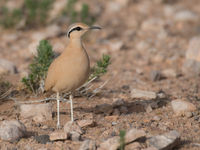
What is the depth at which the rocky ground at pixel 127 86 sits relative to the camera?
3809 millimetres

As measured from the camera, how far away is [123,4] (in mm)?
10320

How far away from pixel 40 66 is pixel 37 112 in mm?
868

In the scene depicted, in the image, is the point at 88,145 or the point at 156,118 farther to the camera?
the point at 156,118

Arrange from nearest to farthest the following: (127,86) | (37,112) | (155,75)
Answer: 1. (37,112)
2. (127,86)
3. (155,75)

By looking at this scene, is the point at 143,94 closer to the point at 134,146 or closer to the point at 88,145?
the point at 134,146

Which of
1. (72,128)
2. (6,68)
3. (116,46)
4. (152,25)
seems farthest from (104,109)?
(152,25)

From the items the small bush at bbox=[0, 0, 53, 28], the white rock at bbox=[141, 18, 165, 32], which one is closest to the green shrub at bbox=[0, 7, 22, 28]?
the small bush at bbox=[0, 0, 53, 28]

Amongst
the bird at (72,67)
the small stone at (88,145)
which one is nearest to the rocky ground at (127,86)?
the small stone at (88,145)

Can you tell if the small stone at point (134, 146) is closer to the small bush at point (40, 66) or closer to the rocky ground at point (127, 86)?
the rocky ground at point (127, 86)

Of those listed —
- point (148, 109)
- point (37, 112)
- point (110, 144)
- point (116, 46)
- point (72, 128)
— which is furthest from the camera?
point (116, 46)

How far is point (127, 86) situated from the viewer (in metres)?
5.96

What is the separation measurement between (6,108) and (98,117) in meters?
1.19

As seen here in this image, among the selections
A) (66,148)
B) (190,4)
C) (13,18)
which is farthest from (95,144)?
(190,4)

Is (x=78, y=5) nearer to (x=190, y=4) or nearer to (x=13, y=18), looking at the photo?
(x=13, y=18)
